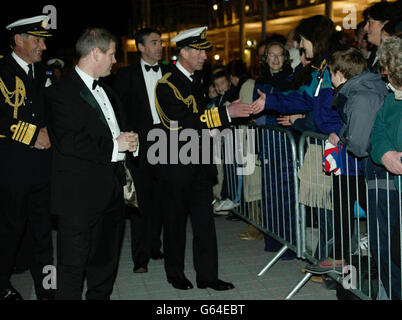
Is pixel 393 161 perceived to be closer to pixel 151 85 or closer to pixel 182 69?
pixel 182 69

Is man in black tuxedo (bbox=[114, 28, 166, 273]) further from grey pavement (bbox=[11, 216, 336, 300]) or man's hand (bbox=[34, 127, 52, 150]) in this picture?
man's hand (bbox=[34, 127, 52, 150])

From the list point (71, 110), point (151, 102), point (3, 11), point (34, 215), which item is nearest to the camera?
point (71, 110)

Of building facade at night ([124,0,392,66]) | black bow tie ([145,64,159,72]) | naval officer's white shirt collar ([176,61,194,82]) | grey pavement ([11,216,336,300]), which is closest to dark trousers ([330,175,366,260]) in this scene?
grey pavement ([11,216,336,300])

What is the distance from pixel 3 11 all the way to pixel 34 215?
15443mm

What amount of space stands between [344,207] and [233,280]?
4.61 feet

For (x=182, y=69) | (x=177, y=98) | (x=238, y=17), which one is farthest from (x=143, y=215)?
(x=238, y=17)

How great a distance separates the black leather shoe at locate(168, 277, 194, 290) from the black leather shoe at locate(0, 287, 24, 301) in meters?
1.33

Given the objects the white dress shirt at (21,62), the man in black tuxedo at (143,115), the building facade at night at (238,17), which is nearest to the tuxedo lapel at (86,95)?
the white dress shirt at (21,62)

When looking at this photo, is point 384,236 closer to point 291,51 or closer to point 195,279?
point 195,279

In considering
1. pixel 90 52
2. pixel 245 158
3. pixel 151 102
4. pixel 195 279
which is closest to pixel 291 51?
pixel 245 158

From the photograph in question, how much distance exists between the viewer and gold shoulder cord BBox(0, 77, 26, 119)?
447 centimetres

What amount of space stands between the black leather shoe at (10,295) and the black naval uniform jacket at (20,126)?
0.94m

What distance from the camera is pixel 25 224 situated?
15.6 feet

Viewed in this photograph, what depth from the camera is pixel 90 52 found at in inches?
150
